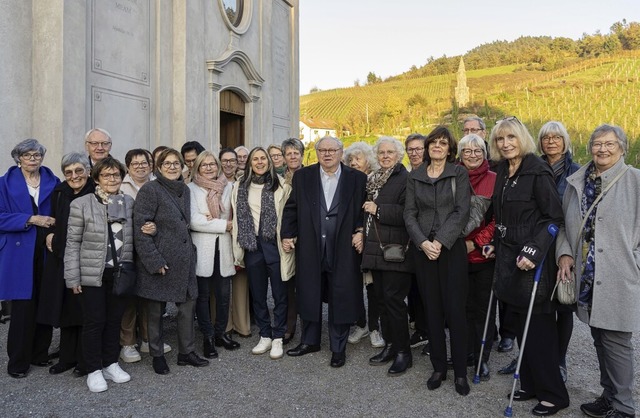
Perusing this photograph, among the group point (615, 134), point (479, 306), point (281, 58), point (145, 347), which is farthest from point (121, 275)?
point (281, 58)

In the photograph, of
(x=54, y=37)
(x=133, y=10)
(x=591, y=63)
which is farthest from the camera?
(x=591, y=63)

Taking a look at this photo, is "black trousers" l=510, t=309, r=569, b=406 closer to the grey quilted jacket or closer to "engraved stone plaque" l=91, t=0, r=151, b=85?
the grey quilted jacket

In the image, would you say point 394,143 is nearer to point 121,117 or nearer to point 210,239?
point 210,239

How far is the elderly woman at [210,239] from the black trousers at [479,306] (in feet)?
7.37

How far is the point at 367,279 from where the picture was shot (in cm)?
468

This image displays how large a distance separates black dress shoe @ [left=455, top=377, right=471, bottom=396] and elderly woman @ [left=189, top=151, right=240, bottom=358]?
218cm

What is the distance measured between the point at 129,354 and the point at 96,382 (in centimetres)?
65

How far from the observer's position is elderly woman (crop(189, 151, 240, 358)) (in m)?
4.50

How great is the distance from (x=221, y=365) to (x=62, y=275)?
157 centimetres

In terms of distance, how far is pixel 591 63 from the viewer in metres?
54.6

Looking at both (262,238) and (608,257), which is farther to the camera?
(262,238)

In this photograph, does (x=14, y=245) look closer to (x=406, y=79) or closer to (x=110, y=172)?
(x=110, y=172)

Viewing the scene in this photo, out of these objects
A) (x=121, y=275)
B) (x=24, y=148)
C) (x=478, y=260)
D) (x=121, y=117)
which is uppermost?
(x=121, y=117)

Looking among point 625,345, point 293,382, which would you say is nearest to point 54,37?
point 293,382
